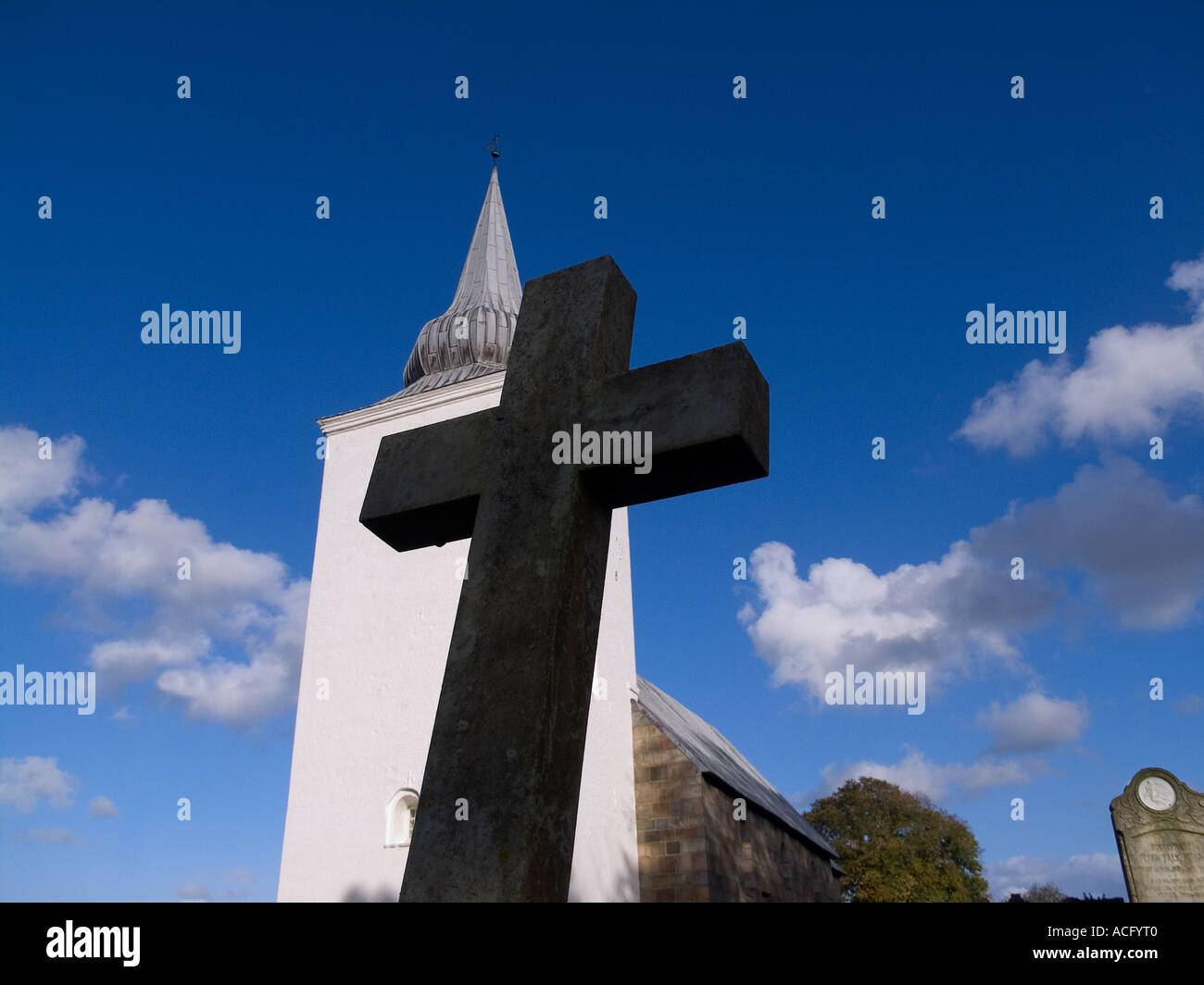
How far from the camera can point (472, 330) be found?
1950cm

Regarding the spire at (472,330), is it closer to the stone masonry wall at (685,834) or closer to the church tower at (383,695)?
the church tower at (383,695)

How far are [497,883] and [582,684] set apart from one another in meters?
0.63

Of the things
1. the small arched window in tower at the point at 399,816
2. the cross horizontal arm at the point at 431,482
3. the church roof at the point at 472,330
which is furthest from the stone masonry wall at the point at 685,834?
Result: the cross horizontal arm at the point at 431,482

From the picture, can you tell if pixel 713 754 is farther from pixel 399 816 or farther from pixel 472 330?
pixel 472 330

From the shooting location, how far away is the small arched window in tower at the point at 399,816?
1387cm

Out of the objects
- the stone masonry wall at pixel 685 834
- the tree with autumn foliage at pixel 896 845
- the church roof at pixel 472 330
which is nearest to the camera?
the stone masonry wall at pixel 685 834

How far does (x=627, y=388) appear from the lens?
3057mm

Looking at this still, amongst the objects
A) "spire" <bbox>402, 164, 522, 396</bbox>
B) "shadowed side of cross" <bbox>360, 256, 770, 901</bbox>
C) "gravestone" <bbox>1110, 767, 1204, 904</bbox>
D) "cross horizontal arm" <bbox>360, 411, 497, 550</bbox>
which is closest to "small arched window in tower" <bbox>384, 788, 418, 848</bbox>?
"spire" <bbox>402, 164, 522, 396</bbox>

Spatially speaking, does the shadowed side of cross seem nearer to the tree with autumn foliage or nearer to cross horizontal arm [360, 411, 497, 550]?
cross horizontal arm [360, 411, 497, 550]

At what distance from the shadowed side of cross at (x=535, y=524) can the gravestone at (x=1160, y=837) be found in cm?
1260

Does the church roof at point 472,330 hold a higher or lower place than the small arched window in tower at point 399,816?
higher

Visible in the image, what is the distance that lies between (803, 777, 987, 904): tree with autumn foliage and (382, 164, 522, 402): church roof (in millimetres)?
27190
